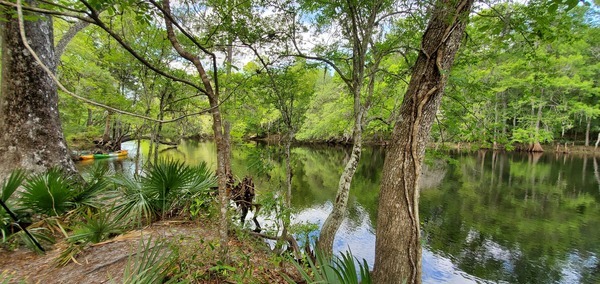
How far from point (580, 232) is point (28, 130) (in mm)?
13201

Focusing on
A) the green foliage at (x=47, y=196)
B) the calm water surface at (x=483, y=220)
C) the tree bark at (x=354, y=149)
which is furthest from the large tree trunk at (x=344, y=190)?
the green foliage at (x=47, y=196)

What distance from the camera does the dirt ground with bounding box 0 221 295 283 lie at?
244 centimetres

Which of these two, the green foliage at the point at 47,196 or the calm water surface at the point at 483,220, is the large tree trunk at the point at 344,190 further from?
the green foliage at the point at 47,196

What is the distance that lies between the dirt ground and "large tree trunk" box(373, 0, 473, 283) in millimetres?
1349

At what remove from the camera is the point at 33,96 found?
420 cm

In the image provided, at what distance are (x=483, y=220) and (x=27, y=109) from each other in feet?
37.7

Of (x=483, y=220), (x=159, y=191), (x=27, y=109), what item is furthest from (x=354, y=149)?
(x=483, y=220)

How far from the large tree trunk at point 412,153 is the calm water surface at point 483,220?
2.08 feet

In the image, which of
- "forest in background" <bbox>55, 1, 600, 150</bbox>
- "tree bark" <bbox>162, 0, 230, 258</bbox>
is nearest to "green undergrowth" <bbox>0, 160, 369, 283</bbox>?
"tree bark" <bbox>162, 0, 230, 258</bbox>

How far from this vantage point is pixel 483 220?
326 inches

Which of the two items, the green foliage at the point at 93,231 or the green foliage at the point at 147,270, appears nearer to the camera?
the green foliage at the point at 147,270

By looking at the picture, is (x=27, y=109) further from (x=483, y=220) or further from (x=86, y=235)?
(x=483, y=220)

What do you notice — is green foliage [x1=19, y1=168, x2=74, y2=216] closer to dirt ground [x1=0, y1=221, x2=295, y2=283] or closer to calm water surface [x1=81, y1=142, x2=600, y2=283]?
dirt ground [x1=0, y1=221, x2=295, y2=283]

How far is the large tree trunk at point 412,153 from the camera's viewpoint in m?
2.87
